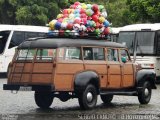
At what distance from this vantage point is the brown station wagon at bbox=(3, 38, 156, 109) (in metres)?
13.7

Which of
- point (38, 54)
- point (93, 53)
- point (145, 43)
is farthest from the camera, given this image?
point (145, 43)

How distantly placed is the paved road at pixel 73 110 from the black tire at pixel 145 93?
0.17 meters

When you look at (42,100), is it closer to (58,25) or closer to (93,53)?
(93,53)

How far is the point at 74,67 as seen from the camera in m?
13.9

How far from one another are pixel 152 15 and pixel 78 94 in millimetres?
26167

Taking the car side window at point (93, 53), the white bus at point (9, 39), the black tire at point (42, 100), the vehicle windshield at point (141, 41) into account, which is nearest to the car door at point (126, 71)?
the car side window at point (93, 53)

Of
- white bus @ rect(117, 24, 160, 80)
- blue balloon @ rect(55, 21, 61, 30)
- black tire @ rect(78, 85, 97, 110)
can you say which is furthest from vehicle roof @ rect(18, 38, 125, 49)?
white bus @ rect(117, 24, 160, 80)

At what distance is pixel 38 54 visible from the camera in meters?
14.2

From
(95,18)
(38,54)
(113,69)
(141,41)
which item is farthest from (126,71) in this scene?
(141,41)

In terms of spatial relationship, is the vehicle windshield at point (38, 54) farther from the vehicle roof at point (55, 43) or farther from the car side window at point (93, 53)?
the car side window at point (93, 53)

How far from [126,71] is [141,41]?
11.9 m

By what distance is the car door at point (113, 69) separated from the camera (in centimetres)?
1514

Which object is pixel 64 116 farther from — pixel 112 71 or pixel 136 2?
pixel 136 2

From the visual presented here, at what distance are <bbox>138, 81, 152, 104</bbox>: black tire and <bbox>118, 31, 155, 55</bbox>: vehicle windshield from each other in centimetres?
1039
